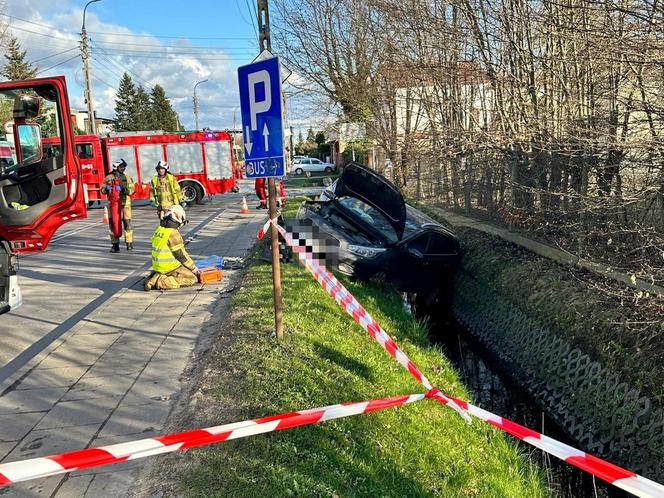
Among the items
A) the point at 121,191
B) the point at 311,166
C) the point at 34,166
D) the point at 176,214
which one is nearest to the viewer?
the point at 34,166

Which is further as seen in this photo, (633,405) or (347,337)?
(347,337)

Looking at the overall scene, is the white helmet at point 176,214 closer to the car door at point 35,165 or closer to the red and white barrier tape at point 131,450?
the car door at point 35,165

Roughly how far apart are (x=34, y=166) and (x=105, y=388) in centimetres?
279

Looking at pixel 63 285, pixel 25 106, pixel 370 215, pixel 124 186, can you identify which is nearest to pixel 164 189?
pixel 124 186

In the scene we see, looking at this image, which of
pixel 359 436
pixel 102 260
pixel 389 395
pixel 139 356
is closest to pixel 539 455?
pixel 389 395

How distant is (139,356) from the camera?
545 centimetres

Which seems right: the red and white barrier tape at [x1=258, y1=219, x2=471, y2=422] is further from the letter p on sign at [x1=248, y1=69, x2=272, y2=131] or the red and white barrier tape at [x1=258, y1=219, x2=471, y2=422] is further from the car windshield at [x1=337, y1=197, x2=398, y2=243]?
the car windshield at [x1=337, y1=197, x2=398, y2=243]

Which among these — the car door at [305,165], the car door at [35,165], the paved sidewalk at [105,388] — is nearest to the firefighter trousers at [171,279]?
the paved sidewalk at [105,388]

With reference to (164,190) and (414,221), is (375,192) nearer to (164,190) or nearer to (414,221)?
(414,221)

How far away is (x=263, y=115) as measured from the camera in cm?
486

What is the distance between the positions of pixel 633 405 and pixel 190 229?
1274 centimetres

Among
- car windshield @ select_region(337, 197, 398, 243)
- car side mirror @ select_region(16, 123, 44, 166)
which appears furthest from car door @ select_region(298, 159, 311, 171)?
car side mirror @ select_region(16, 123, 44, 166)

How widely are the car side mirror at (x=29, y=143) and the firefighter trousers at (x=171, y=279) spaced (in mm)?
2744

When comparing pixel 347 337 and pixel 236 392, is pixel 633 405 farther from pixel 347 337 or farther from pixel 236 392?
pixel 236 392
